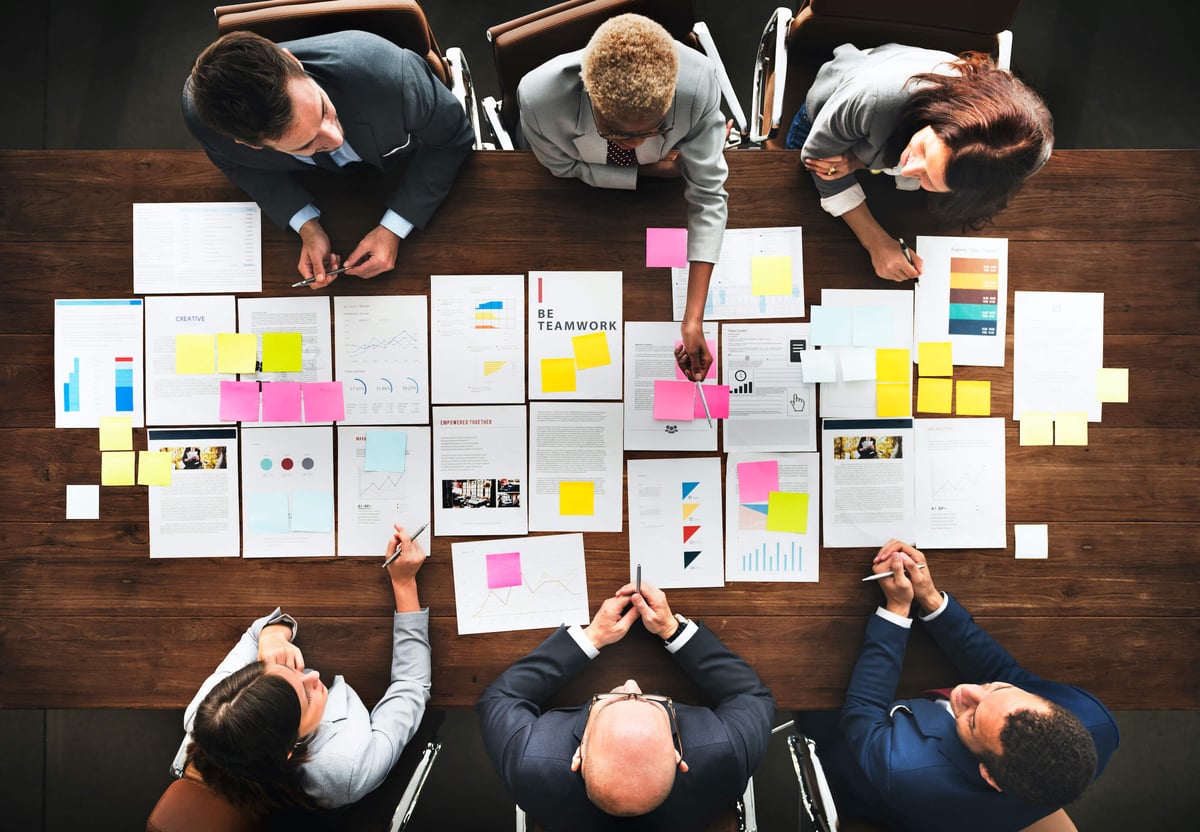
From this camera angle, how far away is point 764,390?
1.74 metres

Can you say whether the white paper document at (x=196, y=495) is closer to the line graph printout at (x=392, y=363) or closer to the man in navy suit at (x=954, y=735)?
the line graph printout at (x=392, y=363)

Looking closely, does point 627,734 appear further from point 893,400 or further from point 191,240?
point 191,240

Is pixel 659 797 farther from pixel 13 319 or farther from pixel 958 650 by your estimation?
pixel 13 319

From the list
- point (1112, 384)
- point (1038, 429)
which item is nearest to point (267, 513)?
point (1038, 429)

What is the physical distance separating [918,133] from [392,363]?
53.4 inches

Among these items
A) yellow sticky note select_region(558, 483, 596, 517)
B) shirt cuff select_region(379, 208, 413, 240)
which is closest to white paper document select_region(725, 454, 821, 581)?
yellow sticky note select_region(558, 483, 596, 517)

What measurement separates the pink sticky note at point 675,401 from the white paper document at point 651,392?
16mm

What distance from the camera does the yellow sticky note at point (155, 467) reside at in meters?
1.74

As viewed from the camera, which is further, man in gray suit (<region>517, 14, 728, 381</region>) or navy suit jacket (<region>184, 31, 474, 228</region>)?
navy suit jacket (<region>184, 31, 474, 228</region>)

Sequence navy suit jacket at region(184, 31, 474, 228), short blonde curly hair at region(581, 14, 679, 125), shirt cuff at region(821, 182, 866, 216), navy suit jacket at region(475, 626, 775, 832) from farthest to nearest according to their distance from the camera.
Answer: shirt cuff at region(821, 182, 866, 216) → navy suit jacket at region(475, 626, 775, 832) → navy suit jacket at region(184, 31, 474, 228) → short blonde curly hair at region(581, 14, 679, 125)

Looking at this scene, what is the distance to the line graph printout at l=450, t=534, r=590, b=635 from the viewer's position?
1.73 m

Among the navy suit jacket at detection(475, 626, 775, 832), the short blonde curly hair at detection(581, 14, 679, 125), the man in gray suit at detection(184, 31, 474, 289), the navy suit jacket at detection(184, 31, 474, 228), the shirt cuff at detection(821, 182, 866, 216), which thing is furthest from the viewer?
the shirt cuff at detection(821, 182, 866, 216)

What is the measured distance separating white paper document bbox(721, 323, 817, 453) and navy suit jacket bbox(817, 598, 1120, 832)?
551 mm

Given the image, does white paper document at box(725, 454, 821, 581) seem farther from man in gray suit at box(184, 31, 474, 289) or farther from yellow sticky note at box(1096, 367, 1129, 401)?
man in gray suit at box(184, 31, 474, 289)
